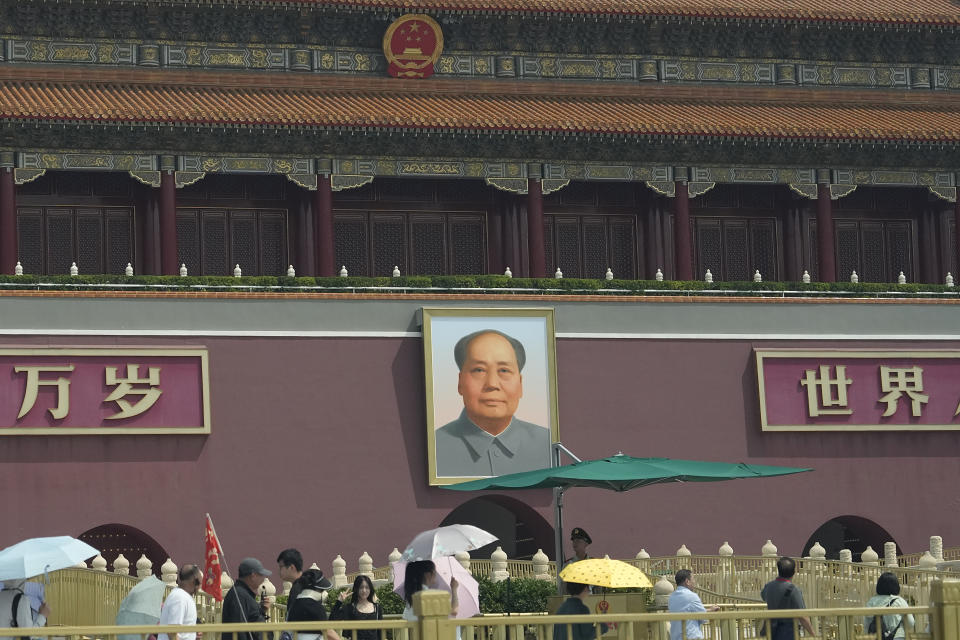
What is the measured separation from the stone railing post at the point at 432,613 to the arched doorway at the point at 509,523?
635 inches

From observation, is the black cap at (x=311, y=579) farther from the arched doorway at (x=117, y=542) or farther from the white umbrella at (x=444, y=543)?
the arched doorway at (x=117, y=542)

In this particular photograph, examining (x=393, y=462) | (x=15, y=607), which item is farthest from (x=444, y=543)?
(x=393, y=462)

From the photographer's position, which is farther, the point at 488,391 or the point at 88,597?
the point at 488,391

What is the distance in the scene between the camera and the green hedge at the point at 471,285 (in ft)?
91.8

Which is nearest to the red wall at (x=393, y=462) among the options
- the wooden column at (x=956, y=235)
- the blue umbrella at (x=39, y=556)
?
the wooden column at (x=956, y=235)

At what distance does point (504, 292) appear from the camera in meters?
29.6

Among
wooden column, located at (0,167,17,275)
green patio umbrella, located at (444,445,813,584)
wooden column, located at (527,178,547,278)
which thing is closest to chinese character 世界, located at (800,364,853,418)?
wooden column, located at (527,178,547,278)

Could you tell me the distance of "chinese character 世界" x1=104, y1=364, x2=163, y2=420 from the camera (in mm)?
27188

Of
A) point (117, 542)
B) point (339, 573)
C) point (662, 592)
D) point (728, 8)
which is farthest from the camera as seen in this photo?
point (728, 8)

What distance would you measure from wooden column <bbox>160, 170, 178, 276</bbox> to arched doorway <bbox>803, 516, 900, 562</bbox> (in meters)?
11.5

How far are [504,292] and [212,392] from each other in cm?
509

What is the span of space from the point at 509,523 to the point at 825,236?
769 cm

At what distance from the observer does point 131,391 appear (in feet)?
89.4

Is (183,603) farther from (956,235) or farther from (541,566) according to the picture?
(956,235)
